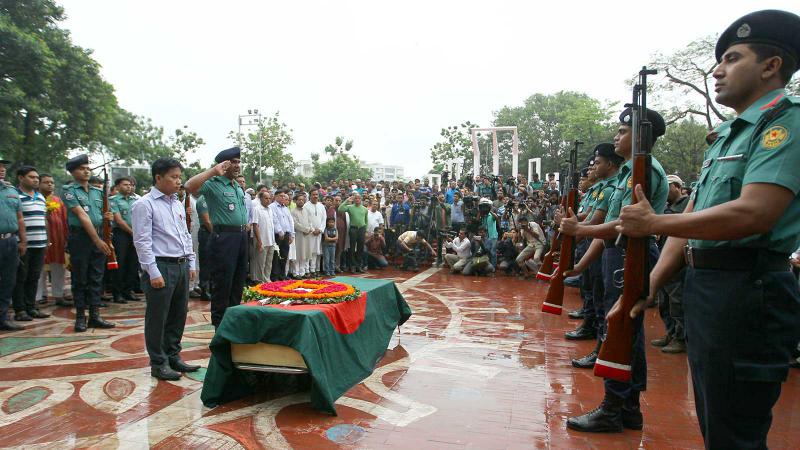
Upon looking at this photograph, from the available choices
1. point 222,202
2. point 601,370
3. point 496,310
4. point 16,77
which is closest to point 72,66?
point 16,77

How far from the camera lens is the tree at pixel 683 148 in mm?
26250

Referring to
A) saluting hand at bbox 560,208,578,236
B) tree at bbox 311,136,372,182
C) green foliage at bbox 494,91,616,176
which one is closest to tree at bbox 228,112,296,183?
tree at bbox 311,136,372,182

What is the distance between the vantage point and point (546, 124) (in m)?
47.5

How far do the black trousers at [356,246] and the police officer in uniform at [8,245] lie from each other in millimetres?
7211

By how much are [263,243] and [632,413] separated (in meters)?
7.38

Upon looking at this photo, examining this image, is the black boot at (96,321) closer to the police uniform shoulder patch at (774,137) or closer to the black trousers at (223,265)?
the black trousers at (223,265)

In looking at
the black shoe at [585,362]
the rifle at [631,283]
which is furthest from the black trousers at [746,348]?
the black shoe at [585,362]

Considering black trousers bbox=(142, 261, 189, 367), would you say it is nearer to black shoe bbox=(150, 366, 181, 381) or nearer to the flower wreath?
black shoe bbox=(150, 366, 181, 381)

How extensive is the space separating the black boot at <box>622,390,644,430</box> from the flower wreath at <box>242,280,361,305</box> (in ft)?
7.45

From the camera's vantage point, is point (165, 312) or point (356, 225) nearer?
point (165, 312)

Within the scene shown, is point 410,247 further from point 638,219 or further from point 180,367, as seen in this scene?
point 638,219

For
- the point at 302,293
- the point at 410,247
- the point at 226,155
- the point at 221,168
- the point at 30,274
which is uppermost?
the point at 226,155

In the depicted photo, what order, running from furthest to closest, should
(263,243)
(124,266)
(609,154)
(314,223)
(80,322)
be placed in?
(314,223) < (263,243) < (124,266) < (80,322) < (609,154)

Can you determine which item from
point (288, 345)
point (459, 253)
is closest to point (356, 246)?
point (459, 253)
